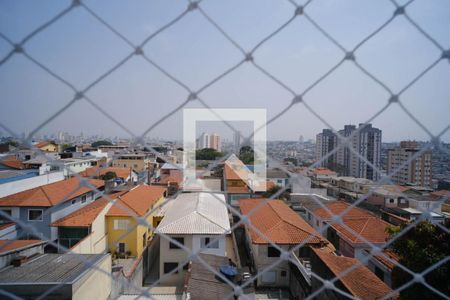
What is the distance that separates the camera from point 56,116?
63 cm

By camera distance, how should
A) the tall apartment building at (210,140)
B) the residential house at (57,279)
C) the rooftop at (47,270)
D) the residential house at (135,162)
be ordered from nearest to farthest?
1. the residential house at (57,279)
2. the rooftop at (47,270)
3. the tall apartment building at (210,140)
4. the residential house at (135,162)

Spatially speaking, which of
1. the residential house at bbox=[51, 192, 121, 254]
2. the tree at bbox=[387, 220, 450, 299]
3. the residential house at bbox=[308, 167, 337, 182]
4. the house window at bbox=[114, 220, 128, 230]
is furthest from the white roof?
the residential house at bbox=[308, 167, 337, 182]

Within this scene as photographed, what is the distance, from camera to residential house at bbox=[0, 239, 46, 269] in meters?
2.51

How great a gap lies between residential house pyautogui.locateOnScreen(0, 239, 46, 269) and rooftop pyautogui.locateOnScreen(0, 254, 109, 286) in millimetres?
67

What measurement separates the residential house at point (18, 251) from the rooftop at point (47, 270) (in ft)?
0.22

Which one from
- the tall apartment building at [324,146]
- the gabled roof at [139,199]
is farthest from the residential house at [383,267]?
the gabled roof at [139,199]

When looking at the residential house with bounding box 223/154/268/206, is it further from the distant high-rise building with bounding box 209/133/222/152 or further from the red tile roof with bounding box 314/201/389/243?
the red tile roof with bounding box 314/201/389/243

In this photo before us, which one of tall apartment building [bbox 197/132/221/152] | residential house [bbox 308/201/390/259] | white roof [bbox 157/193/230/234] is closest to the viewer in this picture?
tall apartment building [bbox 197/132/221/152]

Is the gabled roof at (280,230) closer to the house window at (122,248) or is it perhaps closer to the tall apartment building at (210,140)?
the tall apartment building at (210,140)

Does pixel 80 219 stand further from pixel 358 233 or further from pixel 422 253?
pixel 422 253

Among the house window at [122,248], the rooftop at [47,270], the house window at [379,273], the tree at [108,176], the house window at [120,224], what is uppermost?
the tree at [108,176]

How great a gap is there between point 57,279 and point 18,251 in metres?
0.71

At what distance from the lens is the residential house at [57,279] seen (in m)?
2.00

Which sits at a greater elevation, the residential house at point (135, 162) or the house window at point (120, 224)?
the residential house at point (135, 162)
